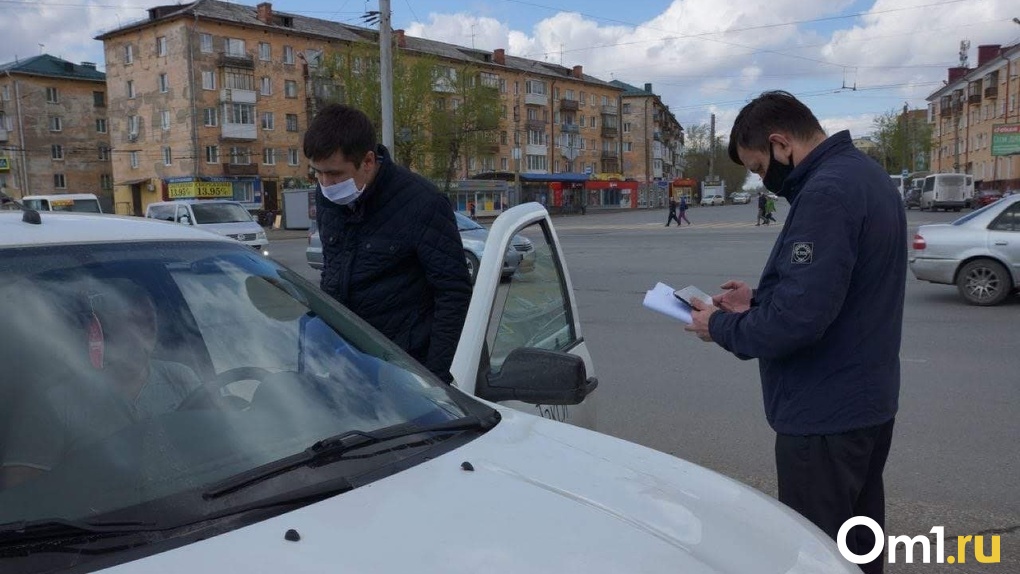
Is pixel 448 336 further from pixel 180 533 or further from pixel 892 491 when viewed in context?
pixel 892 491

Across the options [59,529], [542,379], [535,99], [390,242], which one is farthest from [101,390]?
[535,99]

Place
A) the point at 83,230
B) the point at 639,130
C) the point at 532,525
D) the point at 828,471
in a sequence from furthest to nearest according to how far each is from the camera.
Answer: the point at 639,130 → the point at 828,471 → the point at 83,230 → the point at 532,525

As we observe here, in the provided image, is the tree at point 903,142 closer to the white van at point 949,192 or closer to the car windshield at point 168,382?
the white van at point 949,192

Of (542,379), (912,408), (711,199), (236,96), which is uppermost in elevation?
(236,96)

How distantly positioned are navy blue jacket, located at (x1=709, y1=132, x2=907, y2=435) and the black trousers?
0.04 meters

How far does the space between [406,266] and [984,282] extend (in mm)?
10490

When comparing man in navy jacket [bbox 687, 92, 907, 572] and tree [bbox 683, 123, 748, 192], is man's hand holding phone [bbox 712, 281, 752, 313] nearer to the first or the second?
man in navy jacket [bbox 687, 92, 907, 572]

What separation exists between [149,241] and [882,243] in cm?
207

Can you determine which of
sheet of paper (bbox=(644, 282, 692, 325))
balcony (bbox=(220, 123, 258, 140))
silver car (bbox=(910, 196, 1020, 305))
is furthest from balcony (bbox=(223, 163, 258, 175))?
sheet of paper (bbox=(644, 282, 692, 325))

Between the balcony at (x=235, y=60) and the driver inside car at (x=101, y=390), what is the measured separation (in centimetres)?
6146

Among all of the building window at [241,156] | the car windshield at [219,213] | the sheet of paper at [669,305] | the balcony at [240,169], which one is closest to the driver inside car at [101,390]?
the sheet of paper at [669,305]

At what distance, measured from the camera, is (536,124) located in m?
88.1

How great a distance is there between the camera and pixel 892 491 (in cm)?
452

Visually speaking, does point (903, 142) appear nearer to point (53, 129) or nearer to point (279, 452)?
point (53, 129)
